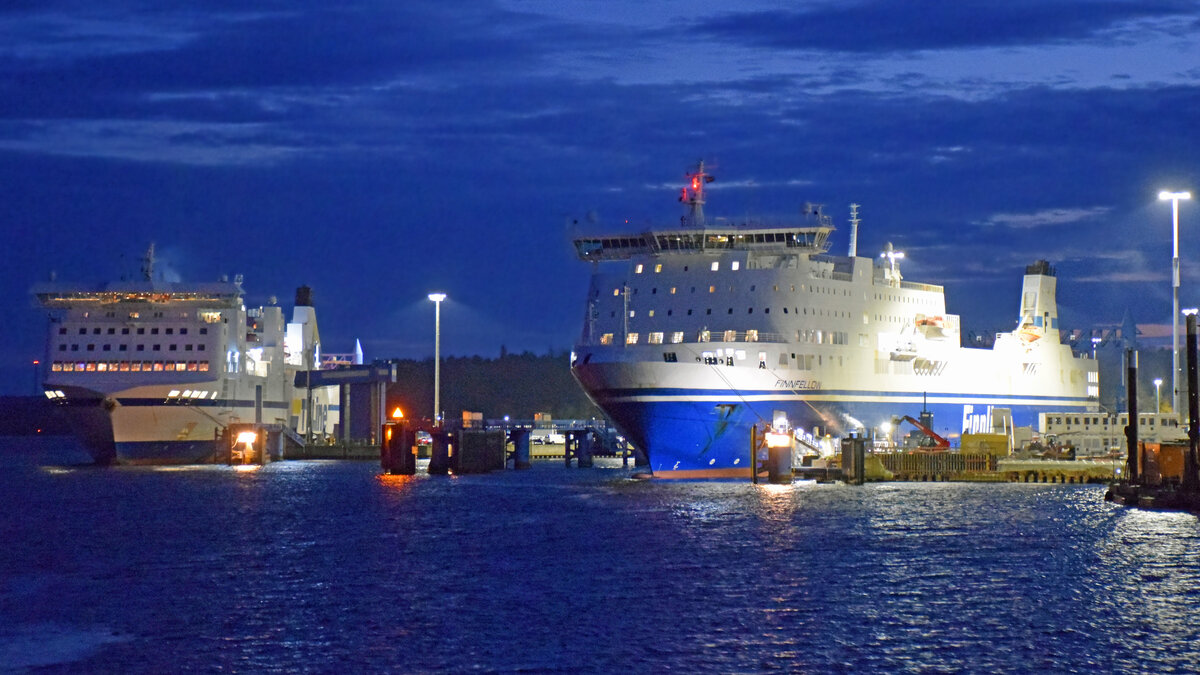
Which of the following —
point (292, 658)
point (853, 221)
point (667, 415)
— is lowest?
point (292, 658)

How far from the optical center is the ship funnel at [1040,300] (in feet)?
294

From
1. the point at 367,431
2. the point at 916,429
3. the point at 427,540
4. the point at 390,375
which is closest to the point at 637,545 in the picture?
the point at 427,540

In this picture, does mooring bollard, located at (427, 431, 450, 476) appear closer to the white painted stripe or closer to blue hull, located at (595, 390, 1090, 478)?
blue hull, located at (595, 390, 1090, 478)

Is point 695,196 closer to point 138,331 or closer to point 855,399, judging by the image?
point 855,399

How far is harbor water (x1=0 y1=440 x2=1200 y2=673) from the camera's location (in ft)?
85.6

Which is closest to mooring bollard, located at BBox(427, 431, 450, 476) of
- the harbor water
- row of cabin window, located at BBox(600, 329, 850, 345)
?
row of cabin window, located at BBox(600, 329, 850, 345)

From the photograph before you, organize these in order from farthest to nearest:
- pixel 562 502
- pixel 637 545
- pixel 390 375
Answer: pixel 390 375 < pixel 562 502 < pixel 637 545

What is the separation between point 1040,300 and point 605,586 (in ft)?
204

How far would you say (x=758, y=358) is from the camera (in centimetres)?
6669

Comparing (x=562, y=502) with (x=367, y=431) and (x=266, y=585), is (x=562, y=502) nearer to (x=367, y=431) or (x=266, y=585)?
(x=266, y=585)

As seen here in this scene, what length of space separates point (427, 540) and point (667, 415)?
2109 cm

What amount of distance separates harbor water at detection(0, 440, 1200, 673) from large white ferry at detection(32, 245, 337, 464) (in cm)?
3377

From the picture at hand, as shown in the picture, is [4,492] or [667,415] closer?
[667,415]

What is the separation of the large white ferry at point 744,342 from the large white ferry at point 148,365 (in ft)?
101
